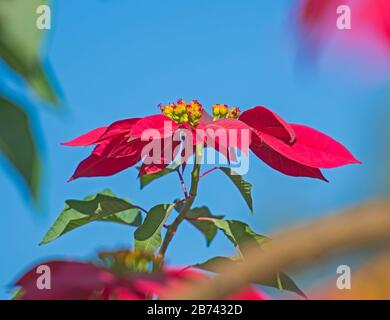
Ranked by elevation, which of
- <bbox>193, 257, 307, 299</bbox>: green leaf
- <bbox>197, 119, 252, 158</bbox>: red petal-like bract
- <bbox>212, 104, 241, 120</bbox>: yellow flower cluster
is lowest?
<bbox>193, 257, 307, 299</bbox>: green leaf

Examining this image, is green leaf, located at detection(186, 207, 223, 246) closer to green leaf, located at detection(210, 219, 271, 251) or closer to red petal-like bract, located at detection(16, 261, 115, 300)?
green leaf, located at detection(210, 219, 271, 251)

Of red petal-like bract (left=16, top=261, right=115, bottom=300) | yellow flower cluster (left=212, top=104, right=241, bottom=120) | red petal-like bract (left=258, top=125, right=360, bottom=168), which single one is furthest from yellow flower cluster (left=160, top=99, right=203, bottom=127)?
red petal-like bract (left=16, top=261, right=115, bottom=300)

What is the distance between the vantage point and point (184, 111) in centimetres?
63

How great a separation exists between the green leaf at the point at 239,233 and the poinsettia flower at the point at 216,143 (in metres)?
0.06

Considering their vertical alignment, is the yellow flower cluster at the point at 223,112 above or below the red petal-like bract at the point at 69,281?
above

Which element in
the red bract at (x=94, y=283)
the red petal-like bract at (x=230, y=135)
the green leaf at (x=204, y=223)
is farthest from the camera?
the green leaf at (x=204, y=223)

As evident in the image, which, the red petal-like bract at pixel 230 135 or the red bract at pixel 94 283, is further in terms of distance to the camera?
the red petal-like bract at pixel 230 135

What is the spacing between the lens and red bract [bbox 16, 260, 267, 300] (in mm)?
303

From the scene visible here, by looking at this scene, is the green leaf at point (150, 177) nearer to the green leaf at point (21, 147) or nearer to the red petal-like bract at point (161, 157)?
the red petal-like bract at point (161, 157)

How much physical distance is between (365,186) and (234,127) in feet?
0.39

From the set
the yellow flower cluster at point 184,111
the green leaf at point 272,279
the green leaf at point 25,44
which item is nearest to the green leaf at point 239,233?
the green leaf at point 272,279

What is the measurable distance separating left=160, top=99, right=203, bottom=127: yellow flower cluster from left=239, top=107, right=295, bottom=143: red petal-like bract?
0.36 feet

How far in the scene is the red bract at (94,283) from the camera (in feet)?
1.00
